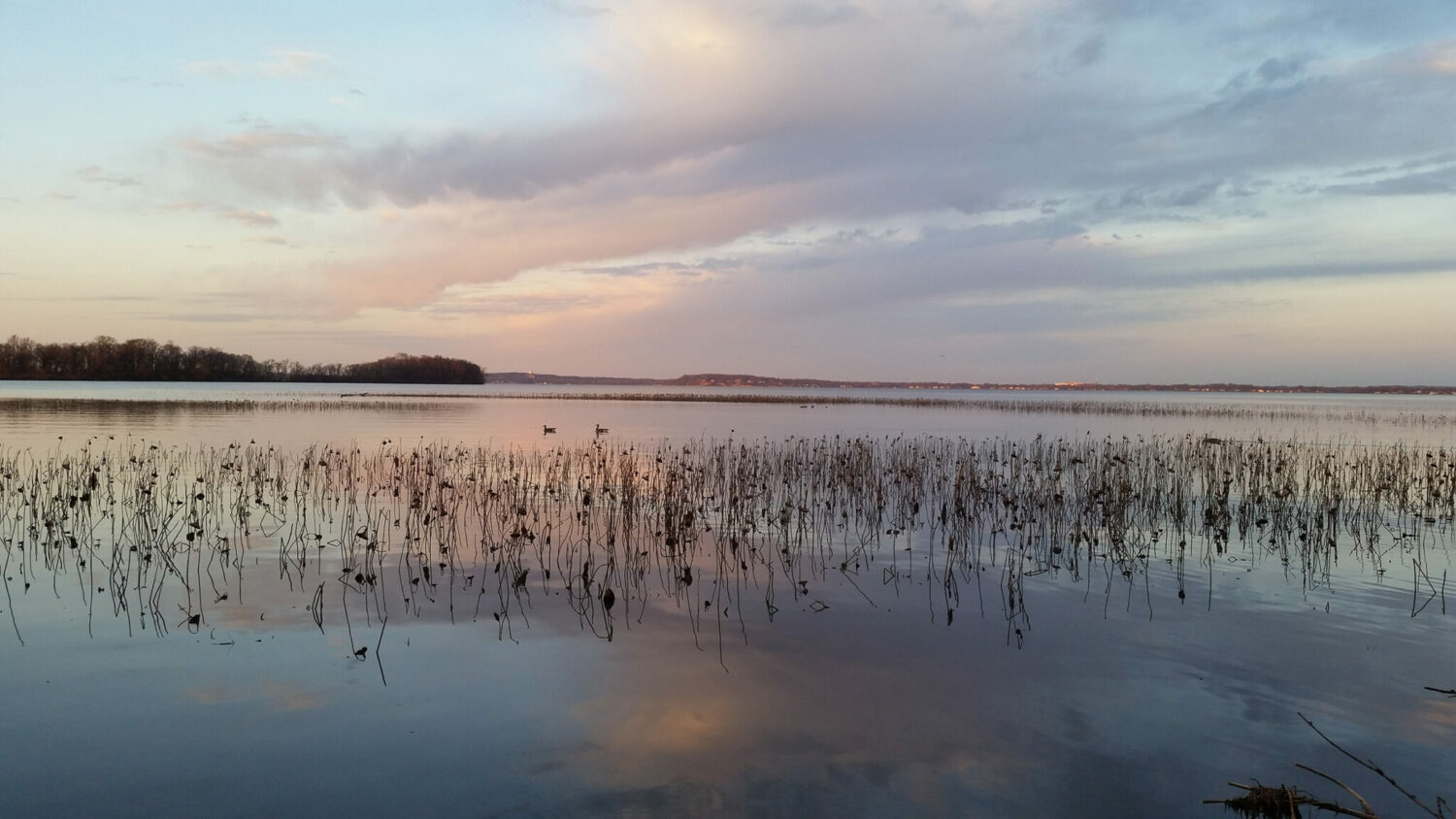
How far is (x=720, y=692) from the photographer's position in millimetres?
5273

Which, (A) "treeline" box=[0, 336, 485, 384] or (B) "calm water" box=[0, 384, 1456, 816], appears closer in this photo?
(B) "calm water" box=[0, 384, 1456, 816]

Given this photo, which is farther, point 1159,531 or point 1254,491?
point 1254,491

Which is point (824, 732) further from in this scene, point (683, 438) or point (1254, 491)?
point (683, 438)

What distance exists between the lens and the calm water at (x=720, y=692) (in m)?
4.04

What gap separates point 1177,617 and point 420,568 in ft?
24.0

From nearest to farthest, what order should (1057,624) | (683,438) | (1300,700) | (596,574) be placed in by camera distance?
(1300,700) → (1057,624) → (596,574) → (683,438)

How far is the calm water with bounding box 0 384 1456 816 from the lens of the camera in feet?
13.2

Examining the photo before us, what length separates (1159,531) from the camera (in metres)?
11.1

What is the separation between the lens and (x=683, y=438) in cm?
2697

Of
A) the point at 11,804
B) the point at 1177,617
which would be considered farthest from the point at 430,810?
the point at 1177,617

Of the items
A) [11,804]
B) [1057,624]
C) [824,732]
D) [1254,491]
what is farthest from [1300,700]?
[1254,491]

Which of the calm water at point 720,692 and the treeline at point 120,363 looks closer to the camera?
the calm water at point 720,692

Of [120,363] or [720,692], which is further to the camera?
[120,363]

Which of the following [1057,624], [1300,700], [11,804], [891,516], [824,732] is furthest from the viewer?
[891,516]
